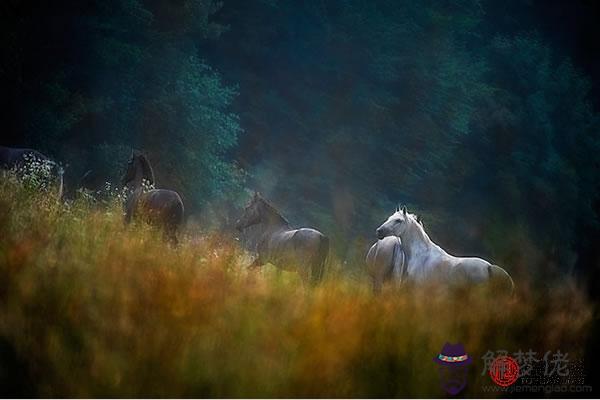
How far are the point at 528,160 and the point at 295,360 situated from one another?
3295cm

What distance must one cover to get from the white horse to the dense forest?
34.6 feet

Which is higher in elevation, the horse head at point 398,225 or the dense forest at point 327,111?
the dense forest at point 327,111

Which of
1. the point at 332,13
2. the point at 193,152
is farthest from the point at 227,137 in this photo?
the point at 332,13

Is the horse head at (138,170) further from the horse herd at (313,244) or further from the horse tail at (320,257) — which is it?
A: the horse tail at (320,257)

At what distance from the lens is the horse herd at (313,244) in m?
8.18

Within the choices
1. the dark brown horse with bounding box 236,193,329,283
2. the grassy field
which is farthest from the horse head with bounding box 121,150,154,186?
the grassy field

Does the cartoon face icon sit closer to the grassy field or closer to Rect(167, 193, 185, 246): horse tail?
the grassy field

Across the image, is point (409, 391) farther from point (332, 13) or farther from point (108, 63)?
point (332, 13)

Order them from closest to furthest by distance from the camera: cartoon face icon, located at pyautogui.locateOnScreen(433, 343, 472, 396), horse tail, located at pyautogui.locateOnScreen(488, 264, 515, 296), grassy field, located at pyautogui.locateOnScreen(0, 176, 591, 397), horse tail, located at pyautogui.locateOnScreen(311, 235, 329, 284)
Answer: grassy field, located at pyautogui.locateOnScreen(0, 176, 591, 397) < cartoon face icon, located at pyautogui.locateOnScreen(433, 343, 472, 396) < horse tail, located at pyautogui.locateOnScreen(488, 264, 515, 296) < horse tail, located at pyautogui.locateOnScreen(311, 235, 329, 284)

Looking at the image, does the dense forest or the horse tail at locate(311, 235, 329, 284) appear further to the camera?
the dense forest

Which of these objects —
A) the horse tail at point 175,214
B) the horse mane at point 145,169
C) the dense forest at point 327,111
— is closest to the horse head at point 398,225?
the horse tail at point 175,214

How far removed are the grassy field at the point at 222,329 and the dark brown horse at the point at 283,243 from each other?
4.74m

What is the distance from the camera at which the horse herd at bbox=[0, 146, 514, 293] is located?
322 inches

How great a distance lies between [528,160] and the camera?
35844 millimetres
